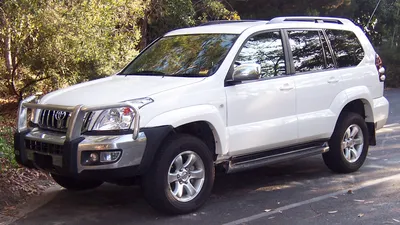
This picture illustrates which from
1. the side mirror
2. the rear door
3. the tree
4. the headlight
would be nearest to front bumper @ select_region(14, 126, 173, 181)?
the headlight

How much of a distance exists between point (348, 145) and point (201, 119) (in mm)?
2759

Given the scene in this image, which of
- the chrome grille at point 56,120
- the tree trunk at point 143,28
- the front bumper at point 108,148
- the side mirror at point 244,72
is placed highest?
the tree trunk at point 143,28

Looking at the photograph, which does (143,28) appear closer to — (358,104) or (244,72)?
(358,104)

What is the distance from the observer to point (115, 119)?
509 cm

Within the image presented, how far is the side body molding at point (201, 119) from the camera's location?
17.1ft

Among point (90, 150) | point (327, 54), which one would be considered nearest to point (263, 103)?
point (327, 54)

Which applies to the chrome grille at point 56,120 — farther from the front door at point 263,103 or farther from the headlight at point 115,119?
the front door at point 263,103

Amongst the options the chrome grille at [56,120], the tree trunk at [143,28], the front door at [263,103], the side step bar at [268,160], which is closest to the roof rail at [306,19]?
the front door at [263,103]

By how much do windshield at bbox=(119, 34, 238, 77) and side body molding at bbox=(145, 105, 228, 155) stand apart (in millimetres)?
496

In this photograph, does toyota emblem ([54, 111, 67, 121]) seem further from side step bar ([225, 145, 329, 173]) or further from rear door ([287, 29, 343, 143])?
rear door ([287, 29, 343, 143])

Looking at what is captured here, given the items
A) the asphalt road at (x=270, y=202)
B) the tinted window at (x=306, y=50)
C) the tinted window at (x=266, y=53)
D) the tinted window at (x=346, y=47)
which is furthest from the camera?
the tinted window at (x=346, y=47)

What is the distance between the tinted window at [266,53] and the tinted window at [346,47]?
3.68 feet

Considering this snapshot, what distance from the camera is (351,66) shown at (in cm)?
743

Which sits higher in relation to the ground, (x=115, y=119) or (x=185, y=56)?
(x=185, y=56)
